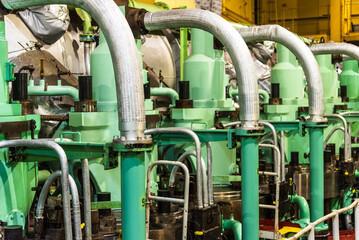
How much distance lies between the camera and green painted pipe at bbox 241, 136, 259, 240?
465cm

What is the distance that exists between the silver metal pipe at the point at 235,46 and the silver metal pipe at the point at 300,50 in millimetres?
1238

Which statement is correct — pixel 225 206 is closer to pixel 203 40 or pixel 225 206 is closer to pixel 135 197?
pixel 203 40

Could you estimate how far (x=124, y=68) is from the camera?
3.38 metres

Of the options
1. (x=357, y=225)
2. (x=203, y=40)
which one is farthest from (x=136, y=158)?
(x=203, y=40)

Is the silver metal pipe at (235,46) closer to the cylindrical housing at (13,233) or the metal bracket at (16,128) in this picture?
the metal bracket at (16,128)

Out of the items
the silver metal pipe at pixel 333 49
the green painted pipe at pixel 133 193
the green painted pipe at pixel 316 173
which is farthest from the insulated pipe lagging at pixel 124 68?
the silver metal pipe at pixel 333 49

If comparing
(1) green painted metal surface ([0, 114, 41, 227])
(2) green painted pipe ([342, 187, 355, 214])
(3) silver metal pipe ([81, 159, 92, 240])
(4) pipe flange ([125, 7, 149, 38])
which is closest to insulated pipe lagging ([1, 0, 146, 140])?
(3) silver metal pipe ([81, 159, 92, 240])

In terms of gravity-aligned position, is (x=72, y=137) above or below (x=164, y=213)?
above

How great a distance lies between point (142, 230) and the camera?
11.5 ft

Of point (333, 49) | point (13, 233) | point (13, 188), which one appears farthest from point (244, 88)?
point (333, 49)

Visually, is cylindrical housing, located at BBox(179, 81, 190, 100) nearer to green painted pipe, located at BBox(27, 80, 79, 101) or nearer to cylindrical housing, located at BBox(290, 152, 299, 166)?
green painted pipe, located at BBox(27, 80, 79, 101)

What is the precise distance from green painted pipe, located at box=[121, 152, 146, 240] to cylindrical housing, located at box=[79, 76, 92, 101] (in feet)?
4.77

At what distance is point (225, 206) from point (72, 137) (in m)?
1.68

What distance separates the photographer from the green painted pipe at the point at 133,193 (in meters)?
3.38
